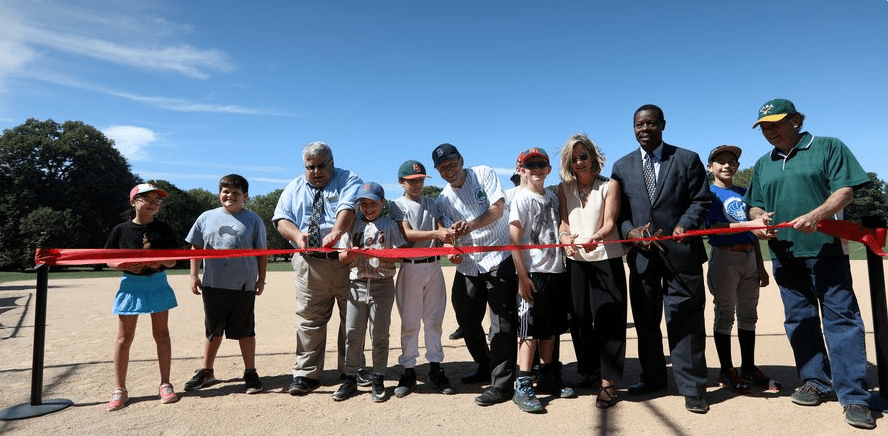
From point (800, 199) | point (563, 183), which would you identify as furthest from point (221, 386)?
point (800, 199)

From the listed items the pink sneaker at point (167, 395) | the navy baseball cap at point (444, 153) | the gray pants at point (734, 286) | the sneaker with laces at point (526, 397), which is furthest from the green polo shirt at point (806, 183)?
the pink sneaker at point (167, 395)

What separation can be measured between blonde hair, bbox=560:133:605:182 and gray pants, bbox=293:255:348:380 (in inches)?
87.6

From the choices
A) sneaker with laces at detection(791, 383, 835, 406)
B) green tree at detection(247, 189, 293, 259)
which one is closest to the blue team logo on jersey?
sneaker with laces at detection(791, 383, 835, 406)

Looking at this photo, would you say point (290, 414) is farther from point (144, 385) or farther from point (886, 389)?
point (886, 389)

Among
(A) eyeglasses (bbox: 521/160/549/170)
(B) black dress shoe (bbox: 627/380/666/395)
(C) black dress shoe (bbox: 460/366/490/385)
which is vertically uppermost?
(A) eyeglasses (bbox: 521/160/549/170)

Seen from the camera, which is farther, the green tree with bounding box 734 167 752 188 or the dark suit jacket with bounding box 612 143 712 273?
the green tree with bounding box 734 167 752 188

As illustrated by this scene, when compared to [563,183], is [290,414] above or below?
below

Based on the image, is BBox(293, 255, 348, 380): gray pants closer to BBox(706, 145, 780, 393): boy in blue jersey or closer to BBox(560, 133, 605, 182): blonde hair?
BBox(560, 133, 605, 182): blonde hair

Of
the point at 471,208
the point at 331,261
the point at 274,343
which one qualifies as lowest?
the point at 274,343

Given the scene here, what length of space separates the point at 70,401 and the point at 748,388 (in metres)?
6.03

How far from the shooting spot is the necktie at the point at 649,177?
4.12 meters

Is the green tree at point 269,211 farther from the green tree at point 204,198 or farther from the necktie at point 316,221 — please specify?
the necktie at point 316,221

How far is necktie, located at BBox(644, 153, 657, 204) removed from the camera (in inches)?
162

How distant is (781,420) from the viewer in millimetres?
3594
